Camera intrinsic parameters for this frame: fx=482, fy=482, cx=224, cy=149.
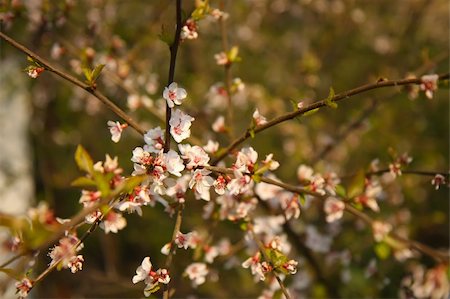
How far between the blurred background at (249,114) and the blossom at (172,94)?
3.66 feet

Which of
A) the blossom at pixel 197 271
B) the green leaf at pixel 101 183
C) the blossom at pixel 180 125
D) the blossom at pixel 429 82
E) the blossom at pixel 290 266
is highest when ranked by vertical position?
the blossom at pixel 429 82

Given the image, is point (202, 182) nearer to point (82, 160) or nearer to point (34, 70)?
point (82, 160)

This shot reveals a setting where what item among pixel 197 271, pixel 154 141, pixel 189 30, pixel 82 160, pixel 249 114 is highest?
pixel 249 114

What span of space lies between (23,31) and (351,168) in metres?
3.36

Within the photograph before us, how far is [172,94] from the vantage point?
156cm

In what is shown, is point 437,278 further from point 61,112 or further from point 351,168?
point 61,112

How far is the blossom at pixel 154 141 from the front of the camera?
5.07 feet

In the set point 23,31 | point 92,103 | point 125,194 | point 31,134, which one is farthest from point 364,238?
point 31,134

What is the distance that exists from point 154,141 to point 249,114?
12.0 feet

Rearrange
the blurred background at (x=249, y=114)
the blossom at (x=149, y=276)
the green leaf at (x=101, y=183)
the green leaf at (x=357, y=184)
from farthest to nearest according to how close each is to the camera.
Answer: the blurred background at (x=249, y=114) → the green leaf at (x=357, y=184) → the blossom at (x=149, y=276) → the green leaf at (x=101, y=183)

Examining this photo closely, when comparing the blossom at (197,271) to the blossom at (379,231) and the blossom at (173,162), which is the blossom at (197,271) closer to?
the blossom at (173,162)

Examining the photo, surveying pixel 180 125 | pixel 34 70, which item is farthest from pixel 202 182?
pixel 34 70

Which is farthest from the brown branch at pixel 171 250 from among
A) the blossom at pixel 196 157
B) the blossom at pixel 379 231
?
the blossom at pixel 379 231

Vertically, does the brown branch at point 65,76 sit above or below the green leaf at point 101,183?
above
